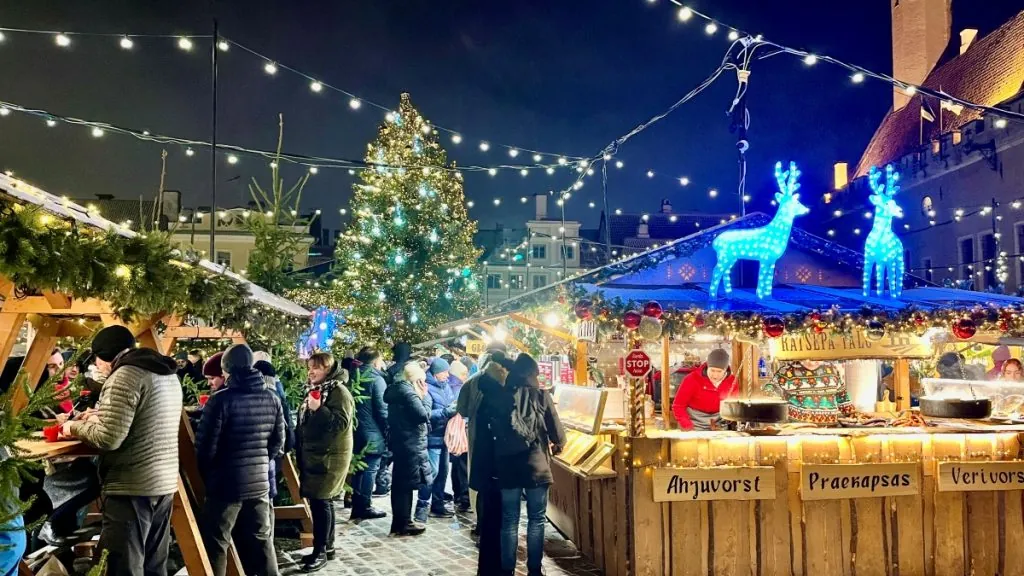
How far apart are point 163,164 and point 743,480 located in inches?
561

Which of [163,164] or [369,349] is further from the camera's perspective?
[163,164]

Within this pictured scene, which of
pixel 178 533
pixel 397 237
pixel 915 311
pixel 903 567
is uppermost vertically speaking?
pixel 397 237

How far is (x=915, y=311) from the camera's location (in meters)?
7.58

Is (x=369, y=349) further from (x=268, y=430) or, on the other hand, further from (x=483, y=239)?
(x=483, y=239)

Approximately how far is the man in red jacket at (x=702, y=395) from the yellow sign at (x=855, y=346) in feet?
5.00

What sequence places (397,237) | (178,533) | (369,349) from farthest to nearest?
(397,237) → (369,349) → (178,533)

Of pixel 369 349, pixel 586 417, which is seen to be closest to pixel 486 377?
pixel 586 417

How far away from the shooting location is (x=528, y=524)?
6.42 metres

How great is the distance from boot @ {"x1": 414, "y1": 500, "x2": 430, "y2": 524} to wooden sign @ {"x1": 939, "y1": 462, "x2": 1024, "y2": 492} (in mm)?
5463

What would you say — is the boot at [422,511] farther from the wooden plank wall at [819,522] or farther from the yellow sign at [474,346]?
the yellow sign at [474,346]

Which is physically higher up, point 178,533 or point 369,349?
point 369,349

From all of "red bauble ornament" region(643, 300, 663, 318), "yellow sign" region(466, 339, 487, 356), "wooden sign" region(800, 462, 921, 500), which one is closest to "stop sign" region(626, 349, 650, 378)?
"red bauble ornament" region(643, 300, 663, 318)

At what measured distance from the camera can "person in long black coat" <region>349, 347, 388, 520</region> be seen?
29.1 ft

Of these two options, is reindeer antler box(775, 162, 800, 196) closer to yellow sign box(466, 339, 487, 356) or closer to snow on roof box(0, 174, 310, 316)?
snow on roof box(0, 174, 310, 316)
